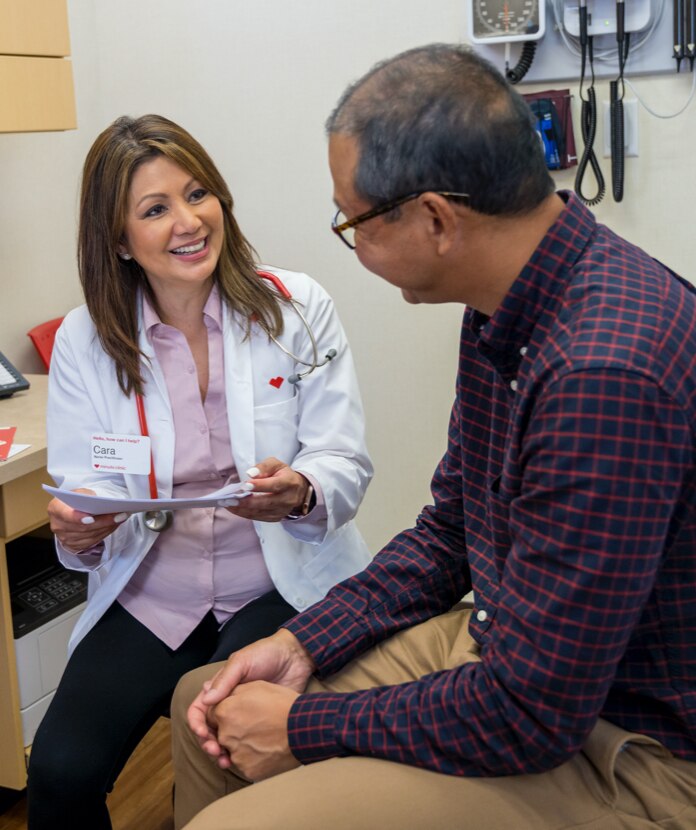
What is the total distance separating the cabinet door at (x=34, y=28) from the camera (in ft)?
6.93

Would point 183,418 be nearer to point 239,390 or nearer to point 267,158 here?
point 239,390

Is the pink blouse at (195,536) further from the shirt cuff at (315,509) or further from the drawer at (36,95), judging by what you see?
the drawer at (36,95)

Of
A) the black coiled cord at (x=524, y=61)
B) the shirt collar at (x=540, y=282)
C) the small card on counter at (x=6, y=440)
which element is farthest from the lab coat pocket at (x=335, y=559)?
the black coiled cord at (x=524, y=61)

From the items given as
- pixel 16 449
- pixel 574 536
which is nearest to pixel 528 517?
pixel 574 536

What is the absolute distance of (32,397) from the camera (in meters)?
2.34

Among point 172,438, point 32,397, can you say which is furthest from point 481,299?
point 32,397

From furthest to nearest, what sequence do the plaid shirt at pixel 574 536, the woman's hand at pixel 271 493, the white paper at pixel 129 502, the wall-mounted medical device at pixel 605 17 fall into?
the wall-mounted medical device at pixel 605 17
the woman's hand at pixel 271 493
the white paper at pixel 129 502
the plaid shirt at pixel 574 536

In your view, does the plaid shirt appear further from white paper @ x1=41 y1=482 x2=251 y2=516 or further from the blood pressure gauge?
the blood pressure gauge

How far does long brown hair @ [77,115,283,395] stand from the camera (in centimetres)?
175

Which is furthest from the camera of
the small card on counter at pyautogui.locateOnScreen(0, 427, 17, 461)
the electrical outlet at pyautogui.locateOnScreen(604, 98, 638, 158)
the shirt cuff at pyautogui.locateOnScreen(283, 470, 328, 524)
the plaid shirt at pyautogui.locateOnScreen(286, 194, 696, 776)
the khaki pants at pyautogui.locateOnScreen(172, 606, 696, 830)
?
the electrical outlet at pyautogui.locateOnScreen(604, 98, 638, 158)

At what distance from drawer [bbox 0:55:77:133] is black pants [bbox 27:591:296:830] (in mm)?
1083

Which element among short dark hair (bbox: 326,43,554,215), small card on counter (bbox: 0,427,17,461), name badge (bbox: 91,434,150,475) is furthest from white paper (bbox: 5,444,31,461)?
short dark hair (bbox: 326,43,554,215)

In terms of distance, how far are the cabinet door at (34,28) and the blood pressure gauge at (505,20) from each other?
925 millimetres

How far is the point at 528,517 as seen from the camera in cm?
103
